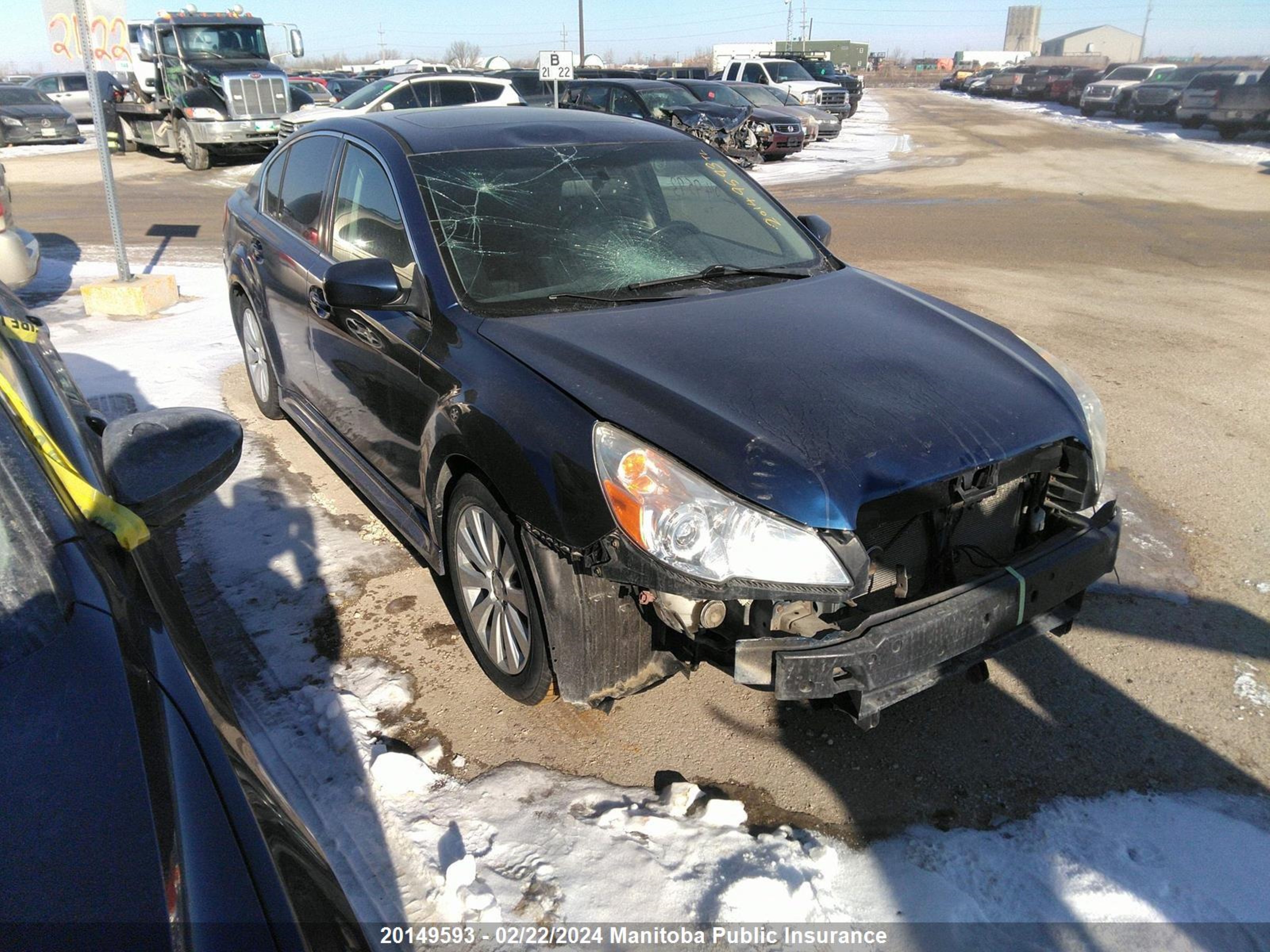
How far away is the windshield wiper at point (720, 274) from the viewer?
337 cm

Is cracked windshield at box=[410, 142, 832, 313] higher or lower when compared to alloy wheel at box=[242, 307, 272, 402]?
higher

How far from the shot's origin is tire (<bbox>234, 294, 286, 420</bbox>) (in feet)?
16.5

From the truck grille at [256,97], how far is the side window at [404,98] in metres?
3.67

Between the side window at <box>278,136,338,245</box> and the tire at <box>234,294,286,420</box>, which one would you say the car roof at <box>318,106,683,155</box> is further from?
the tire at <box>234,294,286,420</box>

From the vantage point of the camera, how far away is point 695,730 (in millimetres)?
2936

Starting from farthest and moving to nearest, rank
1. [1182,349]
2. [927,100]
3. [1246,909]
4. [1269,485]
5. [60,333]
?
[927,100], [60,333], [1182,349], [1269,485], [1246,909]

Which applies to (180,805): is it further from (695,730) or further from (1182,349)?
(1182,349)

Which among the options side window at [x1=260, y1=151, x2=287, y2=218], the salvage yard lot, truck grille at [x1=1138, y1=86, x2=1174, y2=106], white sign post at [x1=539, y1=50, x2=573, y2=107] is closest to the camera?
the salvage yard lot

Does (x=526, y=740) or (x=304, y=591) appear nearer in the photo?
(x=526, y=740)

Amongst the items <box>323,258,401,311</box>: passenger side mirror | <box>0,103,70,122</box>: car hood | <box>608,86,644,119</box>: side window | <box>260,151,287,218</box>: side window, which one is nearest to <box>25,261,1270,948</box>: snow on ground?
<box>323,258,401,311</box>: passenger side mirror

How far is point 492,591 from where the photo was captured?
2.96 m

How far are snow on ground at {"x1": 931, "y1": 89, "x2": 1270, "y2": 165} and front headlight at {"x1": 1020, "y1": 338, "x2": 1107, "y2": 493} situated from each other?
70.6 feet

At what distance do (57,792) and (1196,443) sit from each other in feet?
18.0

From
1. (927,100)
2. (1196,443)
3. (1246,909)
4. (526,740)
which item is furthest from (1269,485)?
(927,100)
